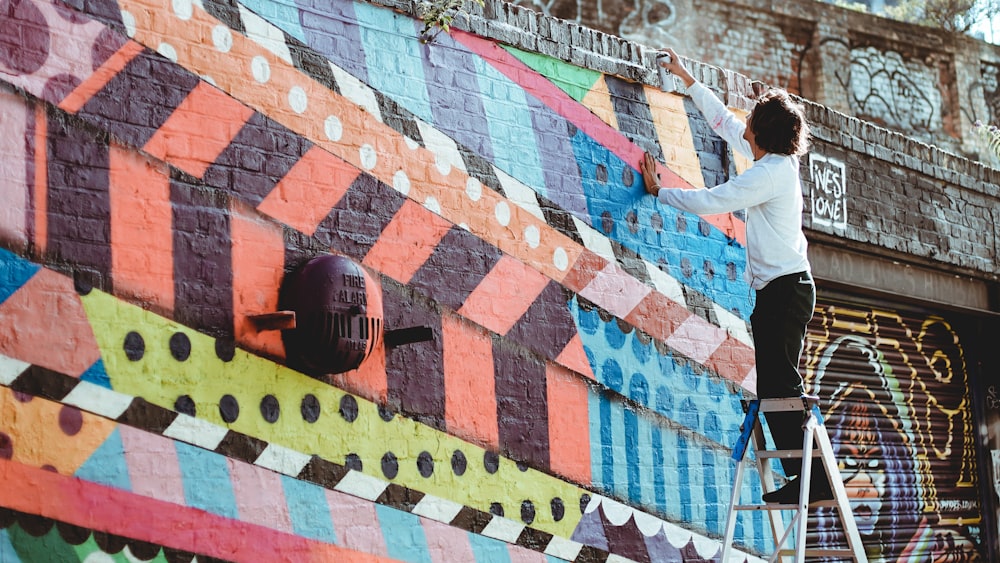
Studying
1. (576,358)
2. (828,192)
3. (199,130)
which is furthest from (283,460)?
(828,192)

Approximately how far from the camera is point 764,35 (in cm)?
1652

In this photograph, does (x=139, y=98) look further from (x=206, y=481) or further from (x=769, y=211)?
(x=769, y=211)

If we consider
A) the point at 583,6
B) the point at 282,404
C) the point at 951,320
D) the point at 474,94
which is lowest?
the point at 282,404

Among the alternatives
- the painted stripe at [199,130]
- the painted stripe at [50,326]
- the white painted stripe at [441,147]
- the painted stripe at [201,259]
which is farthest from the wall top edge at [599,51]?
the painted stripe at [50,326]

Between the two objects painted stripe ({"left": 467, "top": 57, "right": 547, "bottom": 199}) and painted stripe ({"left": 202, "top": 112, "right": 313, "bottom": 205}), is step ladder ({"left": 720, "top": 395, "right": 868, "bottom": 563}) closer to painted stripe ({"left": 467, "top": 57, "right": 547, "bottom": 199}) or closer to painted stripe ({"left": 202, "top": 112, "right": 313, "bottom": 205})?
painted stripe ({"left": 467, "top": 57, "right": 547, "bottom": 199})

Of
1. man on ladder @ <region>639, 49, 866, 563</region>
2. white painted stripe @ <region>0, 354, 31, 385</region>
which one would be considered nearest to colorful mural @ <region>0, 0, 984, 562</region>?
white painted stripe @ <region>0, 354, 31, 385</region>

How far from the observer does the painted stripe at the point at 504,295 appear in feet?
20.7

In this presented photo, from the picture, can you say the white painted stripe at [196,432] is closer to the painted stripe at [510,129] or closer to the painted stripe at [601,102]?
the painted stripe at [510,129]

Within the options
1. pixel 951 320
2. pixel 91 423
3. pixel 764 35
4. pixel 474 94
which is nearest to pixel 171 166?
pixel 91 423

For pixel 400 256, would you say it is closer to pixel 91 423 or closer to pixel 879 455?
pixel 91 423

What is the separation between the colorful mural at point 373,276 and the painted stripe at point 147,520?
0.5 inches

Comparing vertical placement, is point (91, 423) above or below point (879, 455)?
below

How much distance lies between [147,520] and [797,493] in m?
2.95

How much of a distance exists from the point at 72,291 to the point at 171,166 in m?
0.73
